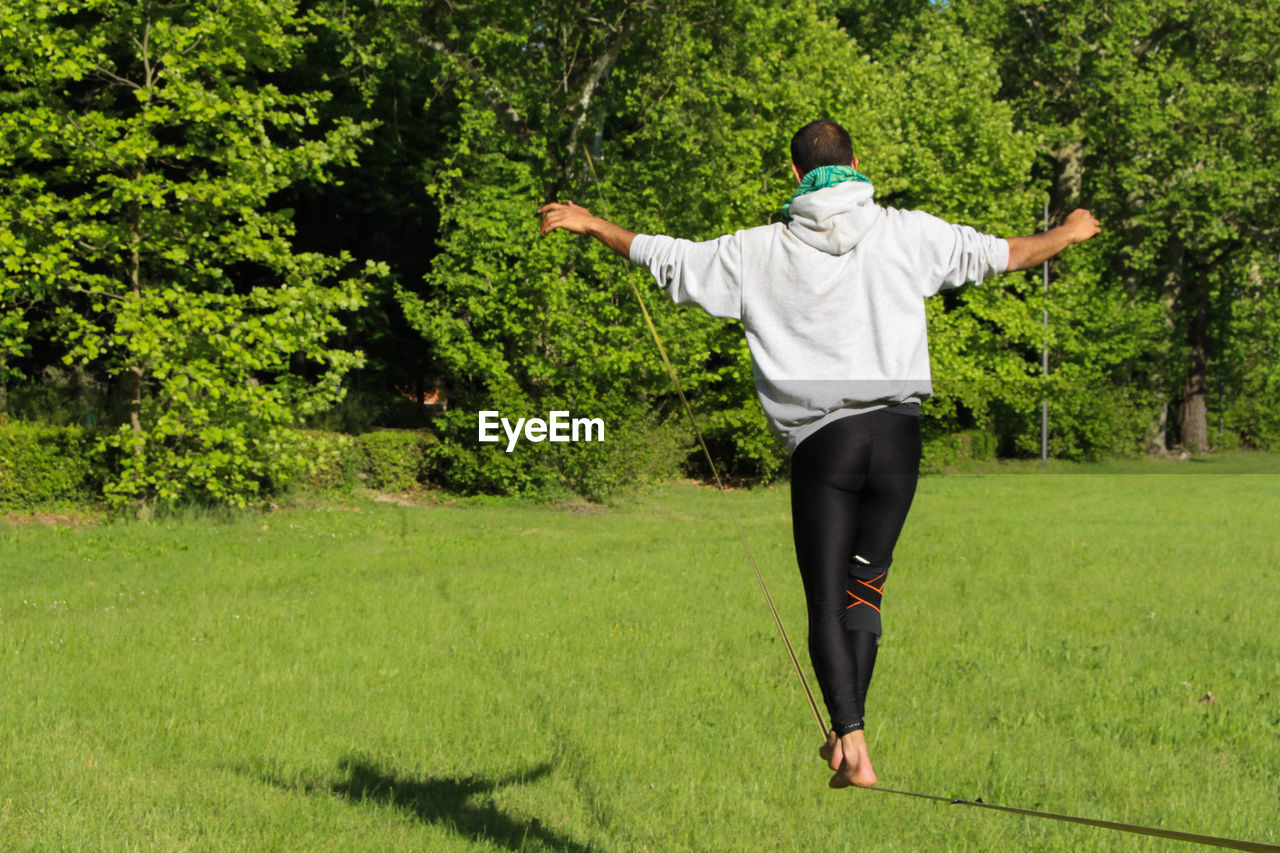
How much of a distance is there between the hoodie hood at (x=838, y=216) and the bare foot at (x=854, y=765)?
1.63 meters

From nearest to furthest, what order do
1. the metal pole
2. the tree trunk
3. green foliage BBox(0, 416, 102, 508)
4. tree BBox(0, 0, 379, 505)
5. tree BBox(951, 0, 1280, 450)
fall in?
tree BBox(0, 0, 379, 505) → green foliage BBox(0, 416, 102, 508) → the metal pole → tree BBox(951, 0, 1280, 450) → the tree trunk

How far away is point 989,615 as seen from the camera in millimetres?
10969

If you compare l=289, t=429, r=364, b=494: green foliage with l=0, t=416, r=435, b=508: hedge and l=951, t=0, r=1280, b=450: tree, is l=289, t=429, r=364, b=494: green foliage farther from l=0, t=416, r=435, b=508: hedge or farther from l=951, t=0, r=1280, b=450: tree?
l=951, t=0, r=1280, b=450: tree

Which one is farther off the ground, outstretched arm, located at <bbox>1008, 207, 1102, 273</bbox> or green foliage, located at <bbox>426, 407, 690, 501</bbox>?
outstretched arm, located at <bbox>1008, 207, 1102, 273</bbox>

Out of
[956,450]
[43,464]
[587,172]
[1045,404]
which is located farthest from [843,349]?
[1045,404]

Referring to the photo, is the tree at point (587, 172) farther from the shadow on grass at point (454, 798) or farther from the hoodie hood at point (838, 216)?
the hoodie hood at point (838, 216)

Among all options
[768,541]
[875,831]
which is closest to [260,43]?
[768,541]

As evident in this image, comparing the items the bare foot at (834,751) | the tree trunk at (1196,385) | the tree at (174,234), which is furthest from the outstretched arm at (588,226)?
the tree trunk at (1196,385)

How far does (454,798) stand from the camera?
19.4 ft

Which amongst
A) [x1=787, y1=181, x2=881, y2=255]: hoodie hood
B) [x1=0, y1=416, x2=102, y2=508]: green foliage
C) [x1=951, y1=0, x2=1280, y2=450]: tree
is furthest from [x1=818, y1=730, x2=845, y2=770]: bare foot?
[x1=951, y1=0, x2=1280, y2=450]: tree

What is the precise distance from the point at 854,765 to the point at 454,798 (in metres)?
2.62

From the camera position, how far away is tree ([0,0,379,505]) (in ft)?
50.9

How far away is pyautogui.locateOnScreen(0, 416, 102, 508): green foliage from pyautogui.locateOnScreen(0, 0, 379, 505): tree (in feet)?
1.35

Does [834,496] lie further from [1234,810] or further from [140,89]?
[140,89]
